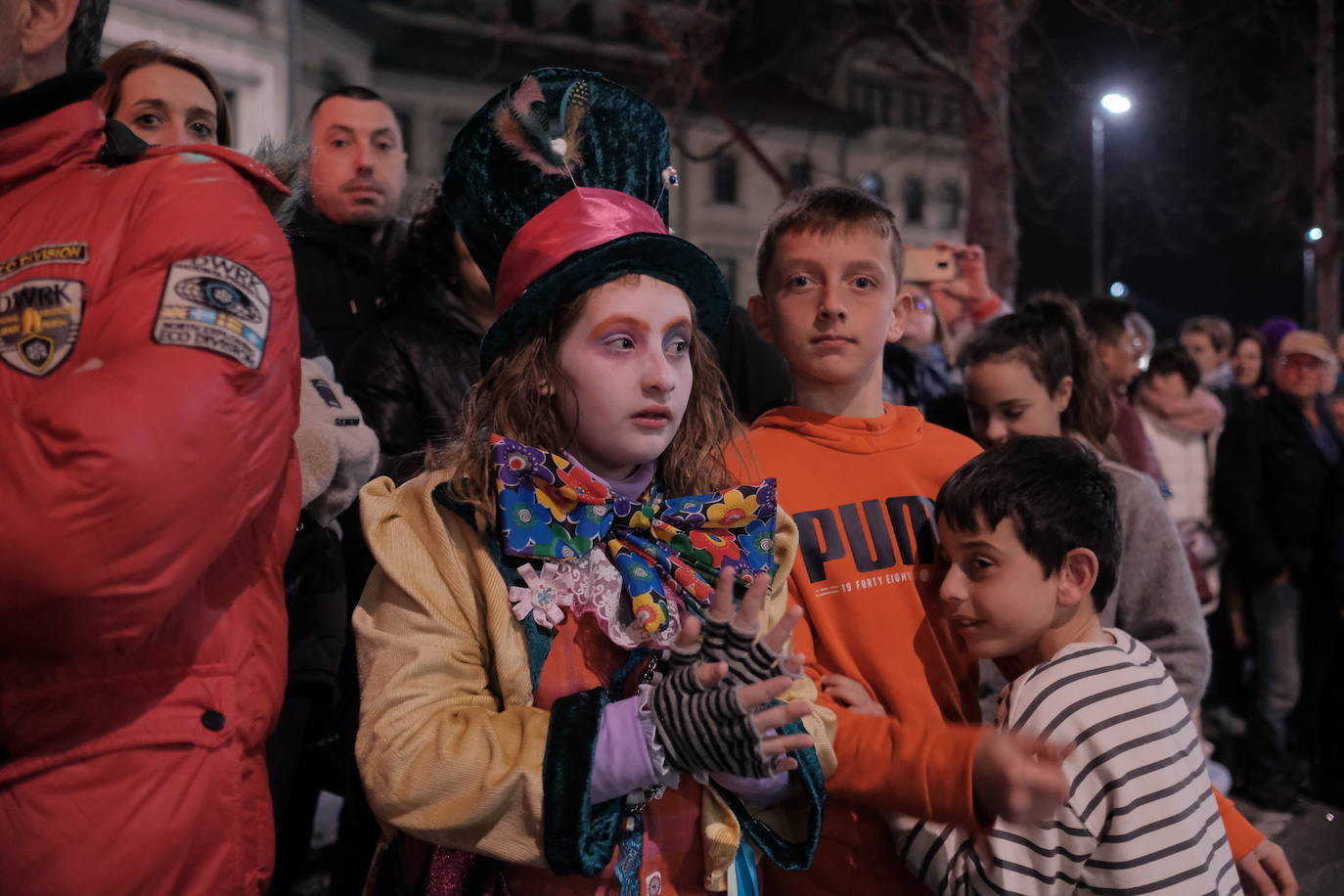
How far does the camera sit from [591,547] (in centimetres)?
191

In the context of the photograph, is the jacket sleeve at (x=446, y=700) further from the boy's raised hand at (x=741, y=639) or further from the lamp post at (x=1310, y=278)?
the lamp post at (x=1310, y=278)

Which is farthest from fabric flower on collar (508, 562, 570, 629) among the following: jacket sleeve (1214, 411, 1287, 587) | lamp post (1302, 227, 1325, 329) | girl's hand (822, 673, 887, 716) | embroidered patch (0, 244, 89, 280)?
lamp post (1302, 227, 1325, 329)

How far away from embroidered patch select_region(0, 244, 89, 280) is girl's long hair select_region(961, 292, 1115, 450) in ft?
8.50

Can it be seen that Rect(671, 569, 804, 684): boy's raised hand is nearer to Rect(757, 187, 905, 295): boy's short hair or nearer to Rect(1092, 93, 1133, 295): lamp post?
Rect(757, 187, 905, 295): boy's short hair

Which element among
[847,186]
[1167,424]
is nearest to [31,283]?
[847,186]

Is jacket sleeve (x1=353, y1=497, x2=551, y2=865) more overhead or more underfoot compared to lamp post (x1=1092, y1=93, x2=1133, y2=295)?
more underfoot

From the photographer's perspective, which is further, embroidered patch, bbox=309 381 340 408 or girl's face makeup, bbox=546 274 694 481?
embroidered patch, bbox=309 381 340 408

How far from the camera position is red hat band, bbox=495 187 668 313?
1.90 m

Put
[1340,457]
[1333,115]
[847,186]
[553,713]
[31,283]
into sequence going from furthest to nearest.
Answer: [1333,115], [1340,457], [847,186], [553,713], [31,283]

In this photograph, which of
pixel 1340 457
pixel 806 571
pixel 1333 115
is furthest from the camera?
pixel 1333 115

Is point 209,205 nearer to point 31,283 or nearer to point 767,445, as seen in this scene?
point 31,283

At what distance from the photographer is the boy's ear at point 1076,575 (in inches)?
92.0

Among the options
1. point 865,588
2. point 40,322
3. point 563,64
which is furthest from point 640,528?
point 563,64

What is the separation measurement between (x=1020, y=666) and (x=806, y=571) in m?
0.54
